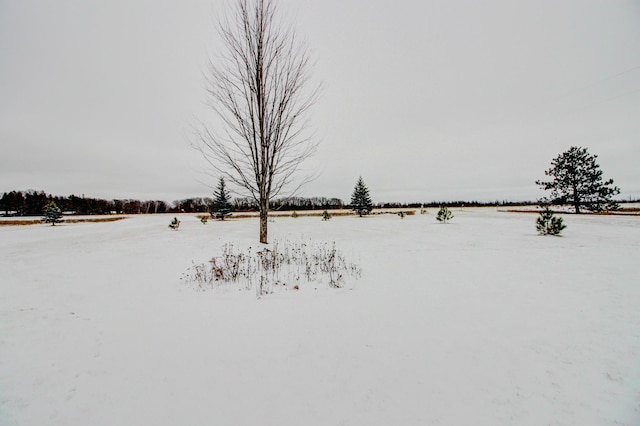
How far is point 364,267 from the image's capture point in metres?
7.79

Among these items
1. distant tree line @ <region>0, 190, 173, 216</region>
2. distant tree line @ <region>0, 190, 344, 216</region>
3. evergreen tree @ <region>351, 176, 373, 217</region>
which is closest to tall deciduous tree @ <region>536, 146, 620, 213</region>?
evergreen tree @ <region>351, 176, 373, 217</region>

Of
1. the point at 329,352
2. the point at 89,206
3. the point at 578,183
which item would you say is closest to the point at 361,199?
the point at 578,183

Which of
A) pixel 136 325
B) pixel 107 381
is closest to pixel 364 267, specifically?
pixel 136 325

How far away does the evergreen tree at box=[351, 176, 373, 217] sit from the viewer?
4341 centimetres

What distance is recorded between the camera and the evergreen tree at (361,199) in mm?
43406

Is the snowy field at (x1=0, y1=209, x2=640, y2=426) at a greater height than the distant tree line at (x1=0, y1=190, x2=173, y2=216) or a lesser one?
lesser

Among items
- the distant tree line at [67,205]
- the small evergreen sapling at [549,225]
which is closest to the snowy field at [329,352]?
the small evergreen sapling at [549,225]

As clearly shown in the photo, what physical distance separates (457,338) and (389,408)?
69.0 inches

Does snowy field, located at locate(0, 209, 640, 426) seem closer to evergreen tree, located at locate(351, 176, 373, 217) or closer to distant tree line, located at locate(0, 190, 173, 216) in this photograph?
evergreen tree, located at locate(351, 176, 373, 217)

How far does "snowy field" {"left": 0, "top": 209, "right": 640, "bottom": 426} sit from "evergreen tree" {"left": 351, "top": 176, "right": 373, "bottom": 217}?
36.8 metres

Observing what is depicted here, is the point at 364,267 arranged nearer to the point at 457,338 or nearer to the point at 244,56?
the point at 457,338

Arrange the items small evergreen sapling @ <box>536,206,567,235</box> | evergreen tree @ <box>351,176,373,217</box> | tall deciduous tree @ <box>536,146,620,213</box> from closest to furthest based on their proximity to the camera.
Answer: small evergreen sapling @ <box>536,206,567,235</box> < tall deciduous tree @ <box>536,146,620,213</box> < evergreen tree @ <box>351,176,373,217</box>

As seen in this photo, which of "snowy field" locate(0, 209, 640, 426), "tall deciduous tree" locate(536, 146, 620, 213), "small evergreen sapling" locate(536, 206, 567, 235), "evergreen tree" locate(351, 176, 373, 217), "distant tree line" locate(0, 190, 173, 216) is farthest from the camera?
"distant tree line" locate(0, 190, 173, 216)

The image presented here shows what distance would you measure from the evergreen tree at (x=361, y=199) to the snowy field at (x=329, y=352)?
3683 cm
